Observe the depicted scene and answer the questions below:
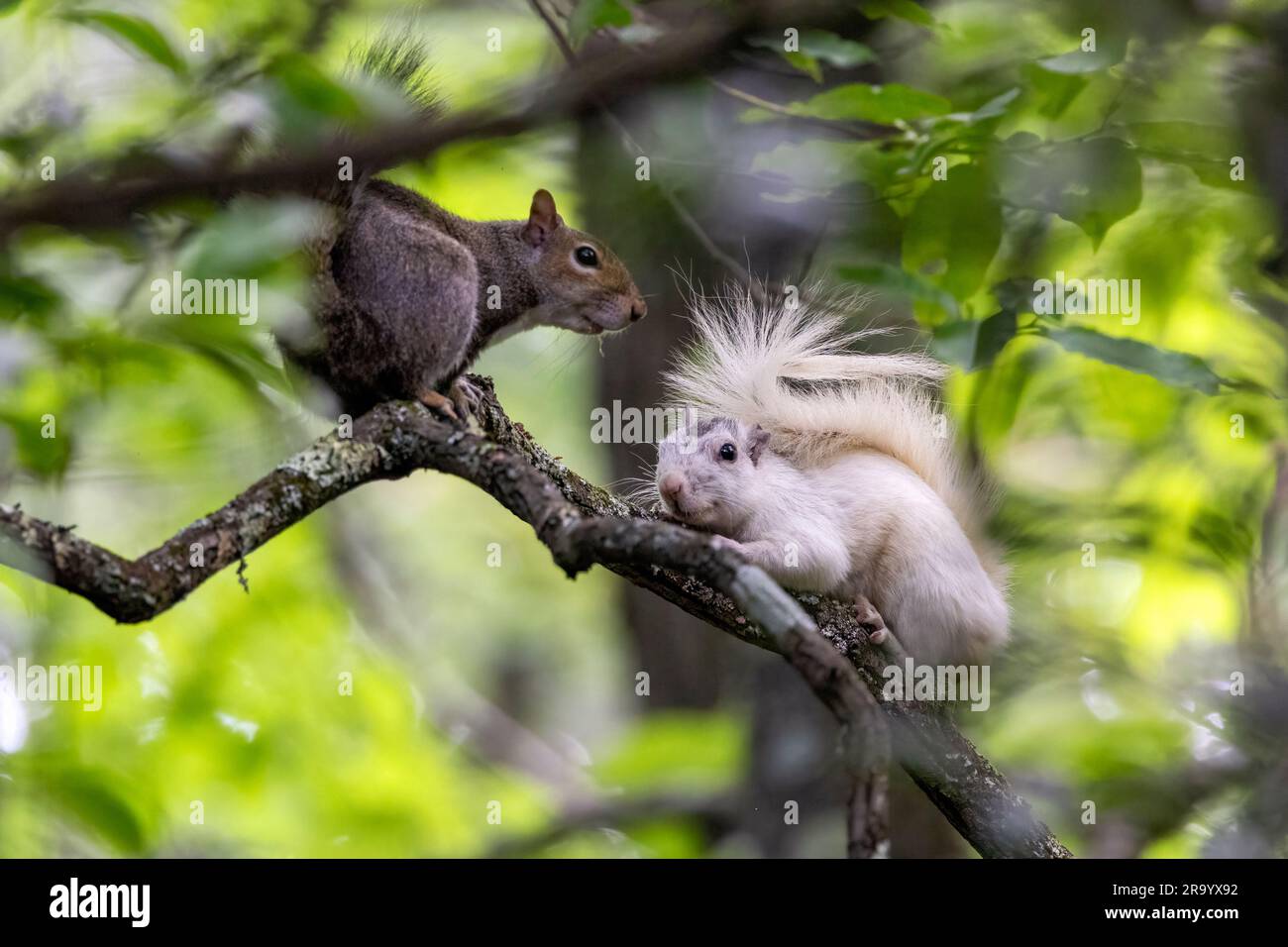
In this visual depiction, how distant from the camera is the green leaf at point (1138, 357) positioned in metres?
3.08

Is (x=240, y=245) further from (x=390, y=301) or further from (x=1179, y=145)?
(x=1179, y=145)

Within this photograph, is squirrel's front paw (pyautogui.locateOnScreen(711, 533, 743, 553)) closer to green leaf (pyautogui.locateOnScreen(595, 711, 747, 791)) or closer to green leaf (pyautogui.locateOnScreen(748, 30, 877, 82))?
green leaf (pyautogui.locateOnScreen(595, 711, 747, 791))

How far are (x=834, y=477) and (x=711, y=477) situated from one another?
44 centimetres

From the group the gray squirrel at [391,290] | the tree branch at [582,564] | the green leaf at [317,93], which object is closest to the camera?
the tree branch at [582,564]

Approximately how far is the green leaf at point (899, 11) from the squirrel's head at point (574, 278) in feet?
4.25

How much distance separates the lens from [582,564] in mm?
2258

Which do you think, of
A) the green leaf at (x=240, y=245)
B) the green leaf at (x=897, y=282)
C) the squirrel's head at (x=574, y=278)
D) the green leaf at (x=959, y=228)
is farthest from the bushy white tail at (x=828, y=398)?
the green leaf at (x=240, y=245)

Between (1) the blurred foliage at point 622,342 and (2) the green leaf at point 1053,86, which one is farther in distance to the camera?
(2) the green leaf at point 1053,86

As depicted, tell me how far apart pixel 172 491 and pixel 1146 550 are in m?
5.00

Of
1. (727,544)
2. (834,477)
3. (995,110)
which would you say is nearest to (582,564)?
(727,544)

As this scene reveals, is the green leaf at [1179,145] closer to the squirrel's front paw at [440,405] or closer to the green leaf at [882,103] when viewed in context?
the green leaf at [882,103]

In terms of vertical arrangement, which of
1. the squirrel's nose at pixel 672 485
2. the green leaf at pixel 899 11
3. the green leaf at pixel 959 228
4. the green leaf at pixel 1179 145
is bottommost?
the squirrel's nose at pixel 672 485
